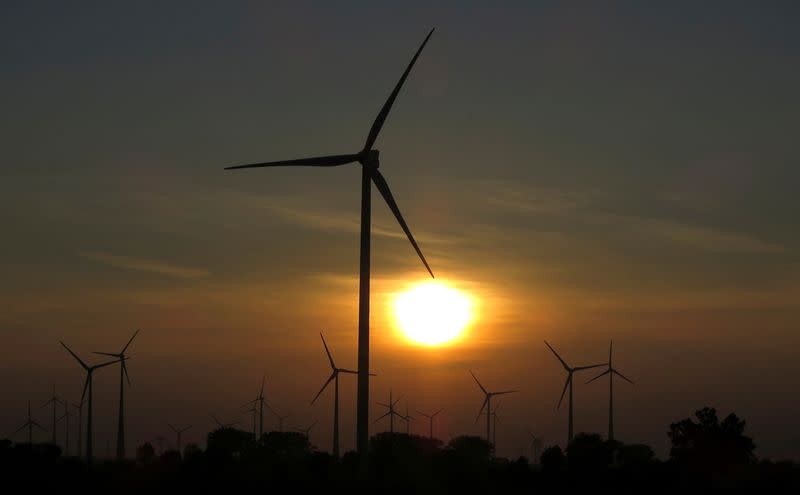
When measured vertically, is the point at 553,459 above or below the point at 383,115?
below

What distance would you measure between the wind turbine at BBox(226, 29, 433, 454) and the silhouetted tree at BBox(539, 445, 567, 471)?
7274cm

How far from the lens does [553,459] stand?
181500mm

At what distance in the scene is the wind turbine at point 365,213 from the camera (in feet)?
332

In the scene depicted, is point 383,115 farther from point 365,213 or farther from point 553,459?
point 553,459

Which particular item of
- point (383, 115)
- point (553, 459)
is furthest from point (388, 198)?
point (553, 459)

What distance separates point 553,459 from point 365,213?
84.7m

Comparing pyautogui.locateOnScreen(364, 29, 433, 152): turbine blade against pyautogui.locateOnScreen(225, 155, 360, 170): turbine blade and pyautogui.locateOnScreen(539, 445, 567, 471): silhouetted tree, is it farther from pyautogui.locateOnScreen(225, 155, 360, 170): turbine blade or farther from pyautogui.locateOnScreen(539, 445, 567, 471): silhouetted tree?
pyautogui.locateOnScreen(539, 445, 567, 471): silhouetted tree

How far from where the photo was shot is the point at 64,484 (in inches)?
6196

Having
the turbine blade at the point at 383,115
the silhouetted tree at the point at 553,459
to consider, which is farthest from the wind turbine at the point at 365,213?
the silhouetted tree at the point at 553,459

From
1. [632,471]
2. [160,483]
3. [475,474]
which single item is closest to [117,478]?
[160,483]

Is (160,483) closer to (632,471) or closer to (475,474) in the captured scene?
(475,474)

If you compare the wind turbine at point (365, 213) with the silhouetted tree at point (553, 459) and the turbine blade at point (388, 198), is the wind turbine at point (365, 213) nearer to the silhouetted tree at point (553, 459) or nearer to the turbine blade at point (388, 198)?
the turbine blade at point (388, 198)

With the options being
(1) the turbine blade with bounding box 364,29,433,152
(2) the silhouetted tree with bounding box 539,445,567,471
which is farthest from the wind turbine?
(2) the silhouetted tree with bounding box 539,445,567,471

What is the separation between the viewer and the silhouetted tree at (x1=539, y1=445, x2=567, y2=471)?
17789 cm
